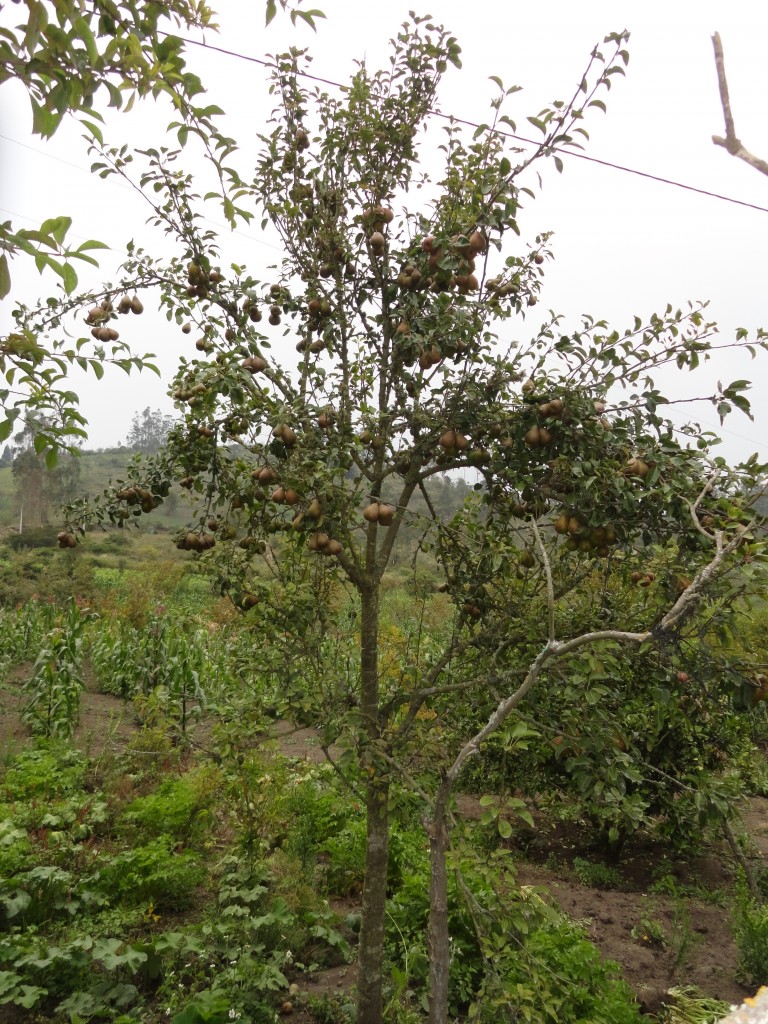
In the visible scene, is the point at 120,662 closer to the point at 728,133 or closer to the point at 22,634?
the point at 22,634

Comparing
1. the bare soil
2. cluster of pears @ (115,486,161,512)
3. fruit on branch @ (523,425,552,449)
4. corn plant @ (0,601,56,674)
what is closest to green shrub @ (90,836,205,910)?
the bare soil

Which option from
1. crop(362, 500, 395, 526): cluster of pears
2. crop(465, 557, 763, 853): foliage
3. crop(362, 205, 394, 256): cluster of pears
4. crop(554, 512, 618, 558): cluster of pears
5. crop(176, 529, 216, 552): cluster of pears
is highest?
crop(362, 205, 394, 256): cluster of pears

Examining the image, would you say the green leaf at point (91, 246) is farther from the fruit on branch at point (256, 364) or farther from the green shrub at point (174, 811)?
the green shrub at point (174, 811)

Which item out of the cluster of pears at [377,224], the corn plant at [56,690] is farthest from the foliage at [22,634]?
the cluster of pears at [377,224]

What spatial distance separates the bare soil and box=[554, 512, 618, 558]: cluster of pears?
1.14 metres

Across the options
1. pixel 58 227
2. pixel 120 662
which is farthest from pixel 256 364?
pixel 120 662

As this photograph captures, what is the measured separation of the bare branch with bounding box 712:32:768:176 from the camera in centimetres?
66

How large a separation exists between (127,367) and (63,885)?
283 centimetres

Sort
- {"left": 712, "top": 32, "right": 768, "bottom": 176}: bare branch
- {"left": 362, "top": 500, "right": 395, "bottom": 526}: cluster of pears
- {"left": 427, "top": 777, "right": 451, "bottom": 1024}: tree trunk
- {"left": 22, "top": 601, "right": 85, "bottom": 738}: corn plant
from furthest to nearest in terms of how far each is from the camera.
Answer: {"left": 22, "top": 601, "right": 85, "bottom": 738}: corn plant, {"left": 362, "top": 500, "right": 395, "bottom": 526}: cluster of pears, {"left": 427, "top": 777, "right": 451, "bottom": 1024}: tree trunk, {"left": 712, "top": 32, "right": 768, "bottom": 176}: bare branch

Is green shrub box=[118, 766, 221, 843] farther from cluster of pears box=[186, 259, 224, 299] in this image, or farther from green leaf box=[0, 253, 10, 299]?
green leaf box=[0, 253, 10, 299]

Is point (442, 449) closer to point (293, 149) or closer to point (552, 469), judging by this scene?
point (552, 469)

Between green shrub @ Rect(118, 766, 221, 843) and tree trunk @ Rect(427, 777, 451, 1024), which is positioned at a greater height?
tree trunk @ Rect(427, 777, 451, 1024)

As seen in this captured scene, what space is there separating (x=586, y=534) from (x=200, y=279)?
1645mm

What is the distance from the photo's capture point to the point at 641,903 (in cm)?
419
